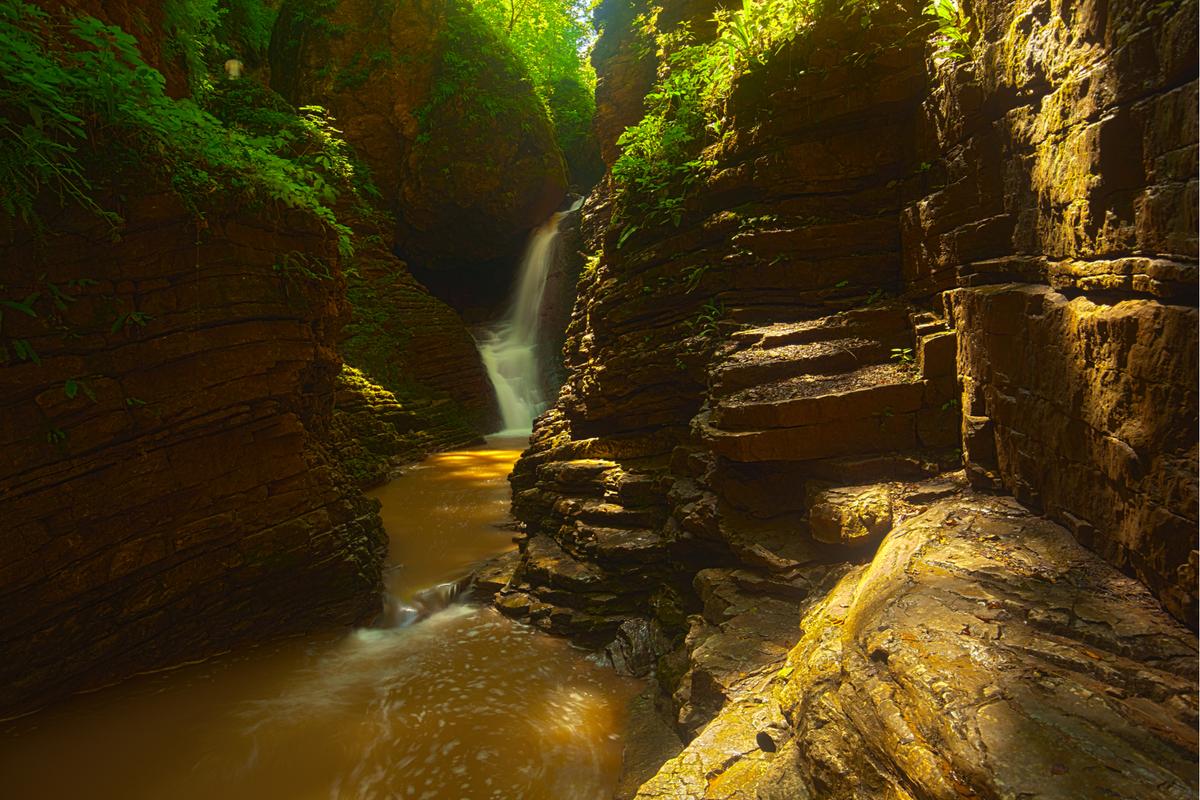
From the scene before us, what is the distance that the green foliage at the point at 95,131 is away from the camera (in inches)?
188

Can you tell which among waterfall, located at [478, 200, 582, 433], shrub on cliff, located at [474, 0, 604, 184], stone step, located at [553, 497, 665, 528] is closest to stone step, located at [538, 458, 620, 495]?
stone step, located at [553, 497, 665, 528]

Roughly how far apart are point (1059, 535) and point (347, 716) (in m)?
6.11

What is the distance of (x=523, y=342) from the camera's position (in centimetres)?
Result: 2147

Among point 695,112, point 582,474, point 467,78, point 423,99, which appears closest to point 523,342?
point 423,99

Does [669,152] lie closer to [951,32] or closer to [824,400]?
[951,32]

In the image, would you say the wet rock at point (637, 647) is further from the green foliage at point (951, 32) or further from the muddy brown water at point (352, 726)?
the green foliage at point (951, 32)

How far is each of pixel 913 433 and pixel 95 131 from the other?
26.5 ft

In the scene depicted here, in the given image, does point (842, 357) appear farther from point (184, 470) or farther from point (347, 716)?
point (184, 470)

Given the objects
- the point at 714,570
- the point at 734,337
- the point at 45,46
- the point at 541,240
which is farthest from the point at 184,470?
the point at 541,240

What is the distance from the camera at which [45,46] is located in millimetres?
5230

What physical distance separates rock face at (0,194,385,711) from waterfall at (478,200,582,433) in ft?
40.4

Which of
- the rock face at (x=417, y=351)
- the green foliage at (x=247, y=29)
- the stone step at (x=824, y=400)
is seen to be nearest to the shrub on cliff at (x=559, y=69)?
the green foliage at (x=247, y=29)

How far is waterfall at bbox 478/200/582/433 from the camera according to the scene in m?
19.9

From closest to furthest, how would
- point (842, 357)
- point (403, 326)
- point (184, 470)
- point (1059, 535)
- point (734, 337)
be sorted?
point (1059, 535), point (842, 357), point (184, 470), point (734, 337), point (403, 326)
